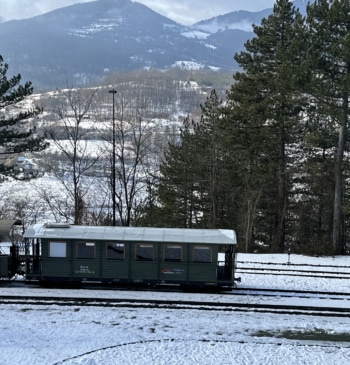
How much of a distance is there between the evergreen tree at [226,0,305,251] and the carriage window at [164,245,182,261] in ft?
44.6

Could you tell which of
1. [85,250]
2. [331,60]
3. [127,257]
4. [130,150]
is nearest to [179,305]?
[127,257]

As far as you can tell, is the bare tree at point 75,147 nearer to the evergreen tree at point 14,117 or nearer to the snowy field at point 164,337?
the evergreen tree at point 14,117

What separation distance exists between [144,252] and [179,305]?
2.82 meters

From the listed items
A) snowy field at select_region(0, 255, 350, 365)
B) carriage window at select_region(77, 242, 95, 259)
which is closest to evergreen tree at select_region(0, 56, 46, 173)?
carriage window at select_region(77, 242, 95, 259)

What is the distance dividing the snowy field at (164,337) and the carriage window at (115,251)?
280 centimetres

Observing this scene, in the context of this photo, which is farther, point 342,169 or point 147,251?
Result: point 342,169

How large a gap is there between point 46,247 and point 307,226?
73.4 ft

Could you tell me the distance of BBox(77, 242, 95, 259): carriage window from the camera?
698 inches

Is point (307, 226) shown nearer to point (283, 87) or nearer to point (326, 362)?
point (283, 87)

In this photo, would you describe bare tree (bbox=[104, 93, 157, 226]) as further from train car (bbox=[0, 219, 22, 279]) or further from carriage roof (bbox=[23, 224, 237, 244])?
train car (bbox=[0, 219, 22, 279])

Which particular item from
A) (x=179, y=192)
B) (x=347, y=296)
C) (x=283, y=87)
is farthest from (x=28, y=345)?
(x=179, y=192)

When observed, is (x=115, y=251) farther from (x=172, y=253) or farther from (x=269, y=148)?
(x=269, y=148)

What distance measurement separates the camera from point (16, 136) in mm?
27734

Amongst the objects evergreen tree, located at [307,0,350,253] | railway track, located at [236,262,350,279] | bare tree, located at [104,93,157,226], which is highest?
evergreen tree, located at [307,0,350,253]
